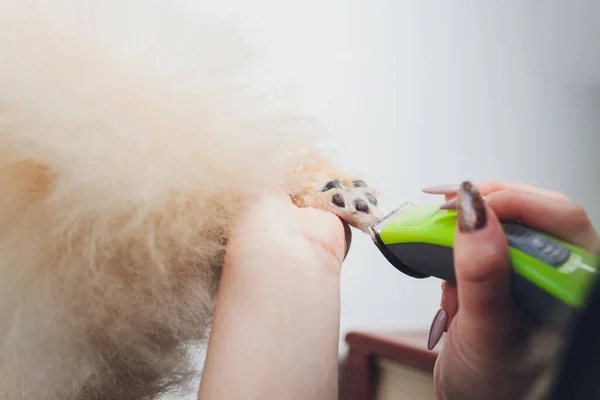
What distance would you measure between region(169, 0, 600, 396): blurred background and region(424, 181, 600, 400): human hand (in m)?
0.17

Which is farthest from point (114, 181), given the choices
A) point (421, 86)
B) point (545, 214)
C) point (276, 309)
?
point (421, 86)

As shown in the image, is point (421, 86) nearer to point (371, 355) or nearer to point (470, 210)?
point (371, 355)

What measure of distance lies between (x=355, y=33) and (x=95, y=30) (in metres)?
0.50

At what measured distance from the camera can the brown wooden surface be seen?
40 cm

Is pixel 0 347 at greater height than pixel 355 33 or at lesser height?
lesser

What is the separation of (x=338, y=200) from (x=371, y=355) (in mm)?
217

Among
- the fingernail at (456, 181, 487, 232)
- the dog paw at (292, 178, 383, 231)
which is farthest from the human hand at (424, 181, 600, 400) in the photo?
the dog paw at (292, 178, 383, 231)

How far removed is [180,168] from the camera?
1.03 feet

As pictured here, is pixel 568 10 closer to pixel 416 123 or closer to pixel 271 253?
pixel 416 123

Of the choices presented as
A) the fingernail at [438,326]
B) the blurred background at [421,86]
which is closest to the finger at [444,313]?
the fingernail at [438,326]

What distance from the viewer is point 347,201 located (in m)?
0.35

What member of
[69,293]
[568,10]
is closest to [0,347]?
[69,293]

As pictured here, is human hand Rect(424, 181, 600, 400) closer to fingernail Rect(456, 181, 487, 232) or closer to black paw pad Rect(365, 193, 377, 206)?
fingernail Rect(456, 181, 487, 232)

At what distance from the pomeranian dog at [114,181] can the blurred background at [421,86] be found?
98 millimetres
